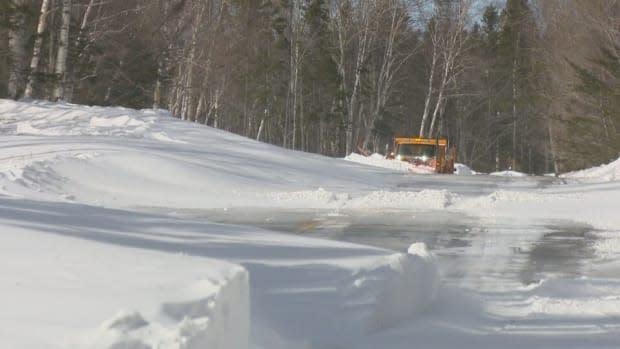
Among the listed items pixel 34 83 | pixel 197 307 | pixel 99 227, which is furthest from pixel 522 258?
pixel 34 83

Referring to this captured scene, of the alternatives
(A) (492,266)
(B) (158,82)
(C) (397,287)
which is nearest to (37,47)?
(B) (158,82)

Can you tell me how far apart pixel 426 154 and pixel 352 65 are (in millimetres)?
26162

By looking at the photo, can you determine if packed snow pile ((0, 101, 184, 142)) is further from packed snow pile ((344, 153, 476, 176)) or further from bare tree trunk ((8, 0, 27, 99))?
packed snow pile ((344, 153, 476, 176))

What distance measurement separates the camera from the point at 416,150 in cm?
3625

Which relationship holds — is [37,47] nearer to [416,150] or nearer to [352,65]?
[416,150]

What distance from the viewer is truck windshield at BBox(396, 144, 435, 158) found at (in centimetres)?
3584

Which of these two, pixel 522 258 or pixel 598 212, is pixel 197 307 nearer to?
pixel 522 258

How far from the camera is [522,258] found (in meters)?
11.3

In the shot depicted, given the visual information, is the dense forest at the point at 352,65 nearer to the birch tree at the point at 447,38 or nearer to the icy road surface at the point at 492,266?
the birch tree at the point at 447,38

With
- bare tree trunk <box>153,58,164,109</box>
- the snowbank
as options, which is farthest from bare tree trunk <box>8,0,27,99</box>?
the snowbank

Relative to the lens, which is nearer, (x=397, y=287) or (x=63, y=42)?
(x=397, y=287)

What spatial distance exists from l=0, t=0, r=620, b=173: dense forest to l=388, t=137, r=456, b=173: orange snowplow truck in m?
0.81

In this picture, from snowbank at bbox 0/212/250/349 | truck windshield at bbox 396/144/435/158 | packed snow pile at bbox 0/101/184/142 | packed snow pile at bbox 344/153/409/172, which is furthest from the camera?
packed snow pile at bbox 344/153/409/172

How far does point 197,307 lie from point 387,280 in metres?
3.41
